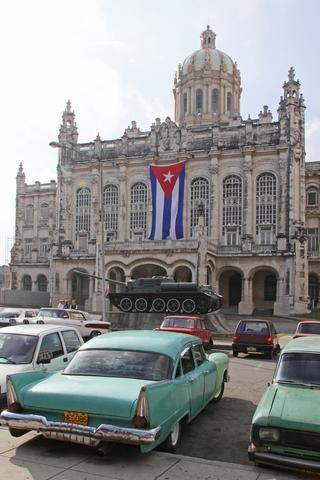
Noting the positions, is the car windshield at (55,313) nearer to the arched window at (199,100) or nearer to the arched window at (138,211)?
the arched window at (138,211)

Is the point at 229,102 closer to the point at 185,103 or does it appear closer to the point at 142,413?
the point at 185,103

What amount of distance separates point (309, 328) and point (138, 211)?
117 feet

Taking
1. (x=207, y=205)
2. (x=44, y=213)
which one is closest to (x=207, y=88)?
(x=207, y=205)

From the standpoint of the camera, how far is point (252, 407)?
9438 millimetres

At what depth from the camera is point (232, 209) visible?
155 ft

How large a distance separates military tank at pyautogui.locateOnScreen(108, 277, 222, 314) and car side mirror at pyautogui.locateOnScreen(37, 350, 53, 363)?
2010 cm

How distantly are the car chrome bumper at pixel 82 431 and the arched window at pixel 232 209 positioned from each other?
41407 millimetres

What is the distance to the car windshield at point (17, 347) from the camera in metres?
8.59

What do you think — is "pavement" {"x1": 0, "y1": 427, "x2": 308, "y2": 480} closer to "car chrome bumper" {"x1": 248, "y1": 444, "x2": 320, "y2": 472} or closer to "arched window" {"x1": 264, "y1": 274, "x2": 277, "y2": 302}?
"car chrome bumper" {"x1": 248, "y1": 444, "x2": 320, "y2": 472}

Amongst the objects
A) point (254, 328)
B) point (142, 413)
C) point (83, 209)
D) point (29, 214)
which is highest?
point (29, 214)

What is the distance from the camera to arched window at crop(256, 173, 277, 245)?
4575cm

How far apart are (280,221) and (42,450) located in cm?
4120

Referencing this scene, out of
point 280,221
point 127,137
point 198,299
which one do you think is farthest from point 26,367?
point 127,137

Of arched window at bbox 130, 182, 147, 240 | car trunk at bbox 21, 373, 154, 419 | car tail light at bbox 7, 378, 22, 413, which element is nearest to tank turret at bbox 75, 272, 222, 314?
arched window at bbox 130, 182, 147, 240
